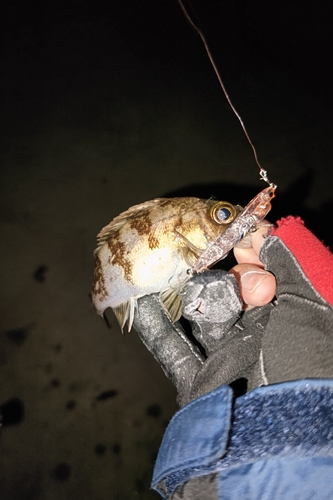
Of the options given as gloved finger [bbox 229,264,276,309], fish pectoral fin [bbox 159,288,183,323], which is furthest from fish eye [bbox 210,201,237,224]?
fish pectoral fin [bbox 159,288,183,323]

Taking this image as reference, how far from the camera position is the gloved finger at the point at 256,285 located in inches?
48.0

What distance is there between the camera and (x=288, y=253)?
969 millimetres

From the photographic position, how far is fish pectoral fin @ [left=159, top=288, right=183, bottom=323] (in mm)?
1538

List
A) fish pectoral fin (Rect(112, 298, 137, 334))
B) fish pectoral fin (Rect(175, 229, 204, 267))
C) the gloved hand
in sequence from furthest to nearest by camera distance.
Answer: fish pectoral fin (Rect(112, 298, 137, 334)) < fish pectoral fin (Rect(175, 229, 204, 267)) < the gloved hand

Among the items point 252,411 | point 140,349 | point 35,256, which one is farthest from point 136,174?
point 252,411

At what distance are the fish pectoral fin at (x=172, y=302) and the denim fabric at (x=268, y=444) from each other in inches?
30.3

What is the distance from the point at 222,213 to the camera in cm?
146

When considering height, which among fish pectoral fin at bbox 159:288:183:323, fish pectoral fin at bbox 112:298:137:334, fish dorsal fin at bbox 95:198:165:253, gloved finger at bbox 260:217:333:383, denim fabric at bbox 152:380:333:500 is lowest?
denim fabric at bbox 152:380:333:500

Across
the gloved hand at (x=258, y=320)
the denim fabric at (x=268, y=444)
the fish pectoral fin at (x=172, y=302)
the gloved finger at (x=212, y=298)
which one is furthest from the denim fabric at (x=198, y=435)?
the fish pectoral fin at (x=172, y=302)

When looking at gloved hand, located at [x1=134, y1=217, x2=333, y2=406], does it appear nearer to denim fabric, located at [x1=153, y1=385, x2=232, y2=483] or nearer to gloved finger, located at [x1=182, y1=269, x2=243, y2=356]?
gloved finger, located at [x1=182, y1=269, x2=243, y2=356]

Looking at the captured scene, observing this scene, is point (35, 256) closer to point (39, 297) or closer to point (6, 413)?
point (39, 297)

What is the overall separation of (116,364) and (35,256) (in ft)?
4.16

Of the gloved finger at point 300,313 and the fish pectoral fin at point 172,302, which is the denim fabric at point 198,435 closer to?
the gloved finger at point 300,313

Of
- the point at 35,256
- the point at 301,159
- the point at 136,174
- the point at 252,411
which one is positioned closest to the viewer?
the point at 252,411
